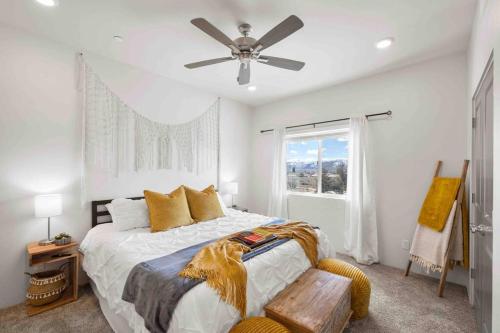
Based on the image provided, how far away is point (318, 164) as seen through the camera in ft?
13.4

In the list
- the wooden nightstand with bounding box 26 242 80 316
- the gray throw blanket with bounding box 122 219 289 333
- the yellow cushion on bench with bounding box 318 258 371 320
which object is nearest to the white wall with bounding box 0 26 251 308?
the wooden nightstand with bounding box 26 242 80 316

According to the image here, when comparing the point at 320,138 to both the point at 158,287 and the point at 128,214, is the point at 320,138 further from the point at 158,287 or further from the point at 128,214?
the point at 158,287

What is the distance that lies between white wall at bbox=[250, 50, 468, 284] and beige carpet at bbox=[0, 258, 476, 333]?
0.59 metres

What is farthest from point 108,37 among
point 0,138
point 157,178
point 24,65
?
point 157,178

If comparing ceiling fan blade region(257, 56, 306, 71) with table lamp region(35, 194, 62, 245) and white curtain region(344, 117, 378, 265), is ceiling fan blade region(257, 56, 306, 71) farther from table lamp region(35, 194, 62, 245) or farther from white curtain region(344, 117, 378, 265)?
table lamp region(35, 194, 62, 245)

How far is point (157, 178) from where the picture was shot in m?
3.40

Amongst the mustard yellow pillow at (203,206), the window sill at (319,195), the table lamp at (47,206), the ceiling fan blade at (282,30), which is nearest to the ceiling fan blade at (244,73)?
the ceiling fan blade at (282,30)

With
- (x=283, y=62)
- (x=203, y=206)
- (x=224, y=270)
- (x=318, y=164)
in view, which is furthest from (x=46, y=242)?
(x=318, y=164)

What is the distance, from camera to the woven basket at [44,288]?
7.09 ft

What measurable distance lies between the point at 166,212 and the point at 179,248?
0.77 m

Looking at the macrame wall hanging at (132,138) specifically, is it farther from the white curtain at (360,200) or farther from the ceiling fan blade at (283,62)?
the white curtain at (360,200)

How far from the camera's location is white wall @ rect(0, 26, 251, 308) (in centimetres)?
225

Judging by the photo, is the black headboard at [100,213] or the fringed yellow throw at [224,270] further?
the black headboard at [100,213]

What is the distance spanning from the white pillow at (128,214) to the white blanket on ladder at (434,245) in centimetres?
327
